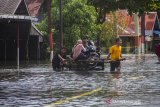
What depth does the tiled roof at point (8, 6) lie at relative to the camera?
47.2 m

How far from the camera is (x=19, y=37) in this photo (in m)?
52.4

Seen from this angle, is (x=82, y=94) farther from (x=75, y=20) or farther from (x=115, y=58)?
(x=75, y=20)

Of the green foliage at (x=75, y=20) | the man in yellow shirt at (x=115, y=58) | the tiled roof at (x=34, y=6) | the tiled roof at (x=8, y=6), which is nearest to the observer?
the man in yellow shirt at (x=115, y=58)

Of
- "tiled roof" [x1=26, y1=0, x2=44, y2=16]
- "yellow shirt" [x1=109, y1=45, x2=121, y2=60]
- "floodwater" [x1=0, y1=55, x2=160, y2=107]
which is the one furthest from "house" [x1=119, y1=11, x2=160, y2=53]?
"floodwater" [x1=0, y1=55, x2=160, y2=107]

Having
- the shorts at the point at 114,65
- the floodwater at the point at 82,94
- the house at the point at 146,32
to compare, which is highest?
the house at the point at 146,32

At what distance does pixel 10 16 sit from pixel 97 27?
1511 cm

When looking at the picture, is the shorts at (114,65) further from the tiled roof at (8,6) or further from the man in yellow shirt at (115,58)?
the tiled roof at (8,6)

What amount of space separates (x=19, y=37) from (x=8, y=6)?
4.72 meters

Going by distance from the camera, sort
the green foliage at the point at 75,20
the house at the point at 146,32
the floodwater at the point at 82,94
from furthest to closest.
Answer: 1. the house at the point at 146,32
2. the green foliage at the point at 75,20
3. the floodwater at the point at 82,94

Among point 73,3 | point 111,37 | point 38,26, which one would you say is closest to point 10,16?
point 73,3

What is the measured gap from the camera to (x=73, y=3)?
5284 centimetres

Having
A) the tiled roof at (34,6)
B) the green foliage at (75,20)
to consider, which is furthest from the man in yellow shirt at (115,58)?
the tiled roof at (34,6)

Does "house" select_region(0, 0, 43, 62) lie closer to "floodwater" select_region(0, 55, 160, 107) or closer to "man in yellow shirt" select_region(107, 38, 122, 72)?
"man in yellow shirt" select_region(107, 38, 122, 72)

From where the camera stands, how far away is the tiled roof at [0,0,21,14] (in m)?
47.2
